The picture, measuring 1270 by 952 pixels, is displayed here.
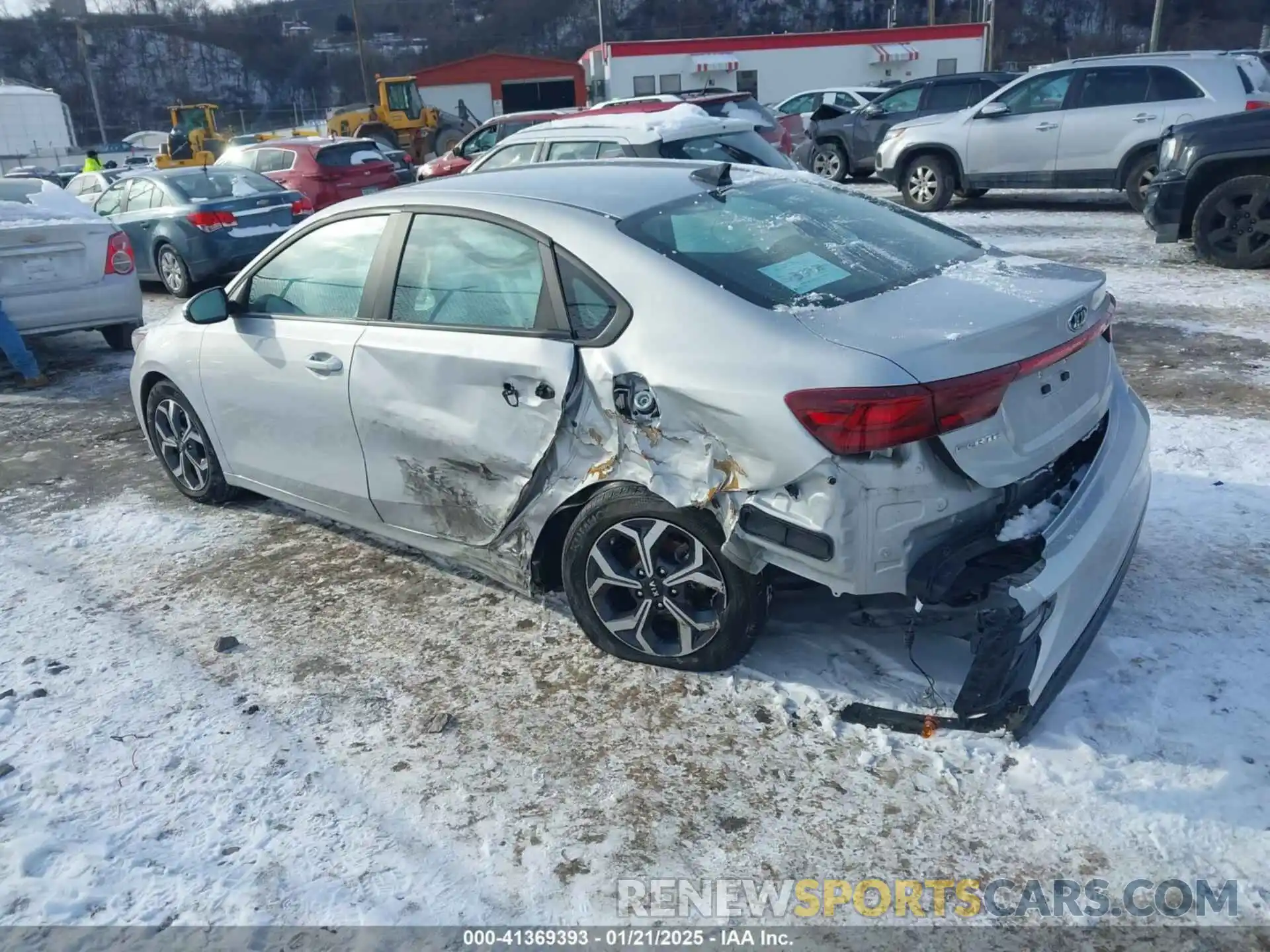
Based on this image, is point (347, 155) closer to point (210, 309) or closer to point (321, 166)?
point (321, 166)

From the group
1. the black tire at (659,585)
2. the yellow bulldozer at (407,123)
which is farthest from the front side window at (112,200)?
the yellow bulldozer at (407,123)

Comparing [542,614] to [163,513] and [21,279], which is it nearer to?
[163,513]

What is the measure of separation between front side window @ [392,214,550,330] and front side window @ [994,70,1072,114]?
10615mm

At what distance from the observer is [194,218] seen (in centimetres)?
1087

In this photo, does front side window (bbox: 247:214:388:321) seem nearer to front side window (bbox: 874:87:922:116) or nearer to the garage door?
front side window (bbox: 874:87:922:116)

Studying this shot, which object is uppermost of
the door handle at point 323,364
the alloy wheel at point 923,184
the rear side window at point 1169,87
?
the rear side window at point 1169,87

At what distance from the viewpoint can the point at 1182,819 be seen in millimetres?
2607

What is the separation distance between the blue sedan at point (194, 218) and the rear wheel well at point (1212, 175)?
30.1ft

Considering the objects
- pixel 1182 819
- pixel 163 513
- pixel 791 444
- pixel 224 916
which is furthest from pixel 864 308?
pixel 163 513

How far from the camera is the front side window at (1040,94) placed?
11.9m

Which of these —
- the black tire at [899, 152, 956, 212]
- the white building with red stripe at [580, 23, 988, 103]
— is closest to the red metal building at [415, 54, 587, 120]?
the white building with red stripe at [580, 23, 988, 103]

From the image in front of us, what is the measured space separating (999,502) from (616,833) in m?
1.45

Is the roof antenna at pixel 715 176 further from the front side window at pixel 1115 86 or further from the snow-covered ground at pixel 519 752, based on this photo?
the front side window at pixel 1115 86

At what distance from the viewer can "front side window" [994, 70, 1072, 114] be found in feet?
39.2
